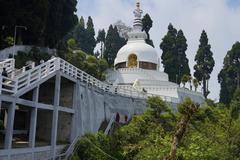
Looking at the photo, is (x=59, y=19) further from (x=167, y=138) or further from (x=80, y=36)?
(x=80, y=36)

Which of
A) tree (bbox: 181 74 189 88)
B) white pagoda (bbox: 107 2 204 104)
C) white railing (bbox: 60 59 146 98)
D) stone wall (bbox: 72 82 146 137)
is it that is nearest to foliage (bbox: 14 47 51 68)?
white railing (bbox: 60 59 146 98)

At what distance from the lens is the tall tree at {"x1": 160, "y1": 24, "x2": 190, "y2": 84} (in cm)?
6244

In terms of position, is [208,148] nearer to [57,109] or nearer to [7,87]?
[57,109]

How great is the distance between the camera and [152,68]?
62.5 meters

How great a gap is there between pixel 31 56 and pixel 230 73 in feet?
126

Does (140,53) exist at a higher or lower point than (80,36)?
lower

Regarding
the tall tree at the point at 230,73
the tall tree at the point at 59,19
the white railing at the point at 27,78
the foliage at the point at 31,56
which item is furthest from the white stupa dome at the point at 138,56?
the white railing at the point at 27,78

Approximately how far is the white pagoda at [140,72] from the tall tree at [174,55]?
1.66 meters

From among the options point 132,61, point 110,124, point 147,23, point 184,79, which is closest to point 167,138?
point 110,124

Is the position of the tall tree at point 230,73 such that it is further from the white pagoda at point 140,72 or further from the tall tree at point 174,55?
the white pagoda at point 140,72

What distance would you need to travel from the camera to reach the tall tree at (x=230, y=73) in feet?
205

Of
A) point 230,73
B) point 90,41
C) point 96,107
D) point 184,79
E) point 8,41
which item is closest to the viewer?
point 96,107

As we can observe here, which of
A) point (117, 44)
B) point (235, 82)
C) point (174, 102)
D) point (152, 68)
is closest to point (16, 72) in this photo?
point (174, 102)

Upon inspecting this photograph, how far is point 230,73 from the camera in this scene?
2539 inches
